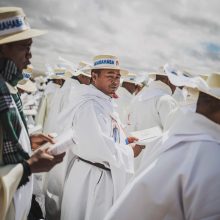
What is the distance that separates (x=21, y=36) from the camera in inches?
97.0

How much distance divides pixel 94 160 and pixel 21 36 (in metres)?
1.78

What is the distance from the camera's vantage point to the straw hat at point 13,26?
2.43 meters

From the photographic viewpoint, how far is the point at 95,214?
373 cm

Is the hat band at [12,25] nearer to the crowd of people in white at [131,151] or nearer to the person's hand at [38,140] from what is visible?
the crowd of people in white at [131,151]

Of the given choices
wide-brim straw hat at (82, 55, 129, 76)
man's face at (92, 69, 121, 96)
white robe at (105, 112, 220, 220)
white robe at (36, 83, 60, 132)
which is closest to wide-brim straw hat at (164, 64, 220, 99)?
white robe at (105, 112, 220, 220)

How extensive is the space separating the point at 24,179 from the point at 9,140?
0.29m

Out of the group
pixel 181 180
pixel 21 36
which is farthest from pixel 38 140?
pixel 181 180

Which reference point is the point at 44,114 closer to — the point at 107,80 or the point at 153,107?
the point at 153,107

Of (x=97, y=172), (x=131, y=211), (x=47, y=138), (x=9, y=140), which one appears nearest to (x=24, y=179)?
(x=9, y=140)

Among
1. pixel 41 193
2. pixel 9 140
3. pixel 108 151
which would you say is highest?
pixel 9 140

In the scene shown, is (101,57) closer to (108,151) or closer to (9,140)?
(108,151)

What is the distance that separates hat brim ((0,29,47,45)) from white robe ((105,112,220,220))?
123 centimetres

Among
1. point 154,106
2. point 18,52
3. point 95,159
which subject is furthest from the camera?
point 154,106

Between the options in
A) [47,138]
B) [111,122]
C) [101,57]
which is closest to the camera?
[47,138]
